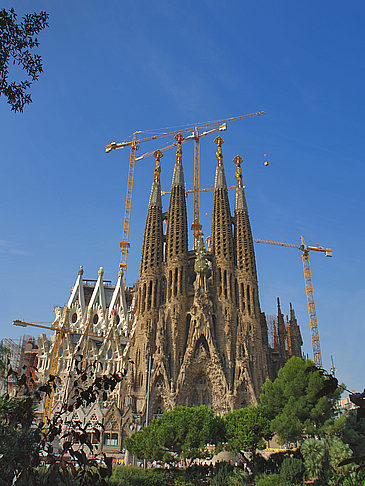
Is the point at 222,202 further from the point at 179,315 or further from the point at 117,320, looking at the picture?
the point at 117,320

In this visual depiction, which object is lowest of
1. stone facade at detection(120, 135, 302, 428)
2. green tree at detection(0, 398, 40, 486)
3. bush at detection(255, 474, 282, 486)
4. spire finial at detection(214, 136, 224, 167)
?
bush at detection(255, 474, 282, 486)

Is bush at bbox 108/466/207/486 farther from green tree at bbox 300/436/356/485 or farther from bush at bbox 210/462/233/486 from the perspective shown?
green tree at bbox 300/436/356/485

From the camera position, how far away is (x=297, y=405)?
85.3 feet

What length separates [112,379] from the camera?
4.91m

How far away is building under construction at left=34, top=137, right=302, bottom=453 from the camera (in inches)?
1603

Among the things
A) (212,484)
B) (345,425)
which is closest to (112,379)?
(212,484)

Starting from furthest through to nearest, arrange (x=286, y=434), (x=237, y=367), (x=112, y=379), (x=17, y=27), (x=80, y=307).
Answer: (x=80, y=307)
(x=237, y=367)
(x=286, y=434)
(x=17, y=27)
(x=112, y=379)

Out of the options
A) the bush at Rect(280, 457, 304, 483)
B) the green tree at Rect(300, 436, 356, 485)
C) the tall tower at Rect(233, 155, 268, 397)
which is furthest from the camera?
the tall tower at Rect(233, 155, 268, 397)

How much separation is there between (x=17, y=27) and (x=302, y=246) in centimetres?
6992

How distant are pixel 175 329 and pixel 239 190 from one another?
1896 centimetres

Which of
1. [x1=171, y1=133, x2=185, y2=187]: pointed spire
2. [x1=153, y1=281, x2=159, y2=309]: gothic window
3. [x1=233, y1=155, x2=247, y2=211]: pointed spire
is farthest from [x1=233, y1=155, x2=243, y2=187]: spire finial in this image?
[x1=153, y1=281, x2=159, y2=309]: gothic window

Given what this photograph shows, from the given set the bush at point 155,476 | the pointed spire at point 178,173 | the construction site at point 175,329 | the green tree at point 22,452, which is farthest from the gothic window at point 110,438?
the green tree at point 22,452

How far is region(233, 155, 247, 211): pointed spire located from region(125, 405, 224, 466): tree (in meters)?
30.0

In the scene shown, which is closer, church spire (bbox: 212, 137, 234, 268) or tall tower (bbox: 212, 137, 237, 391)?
tall tower (bbox: 212, 137, 237, 391)
